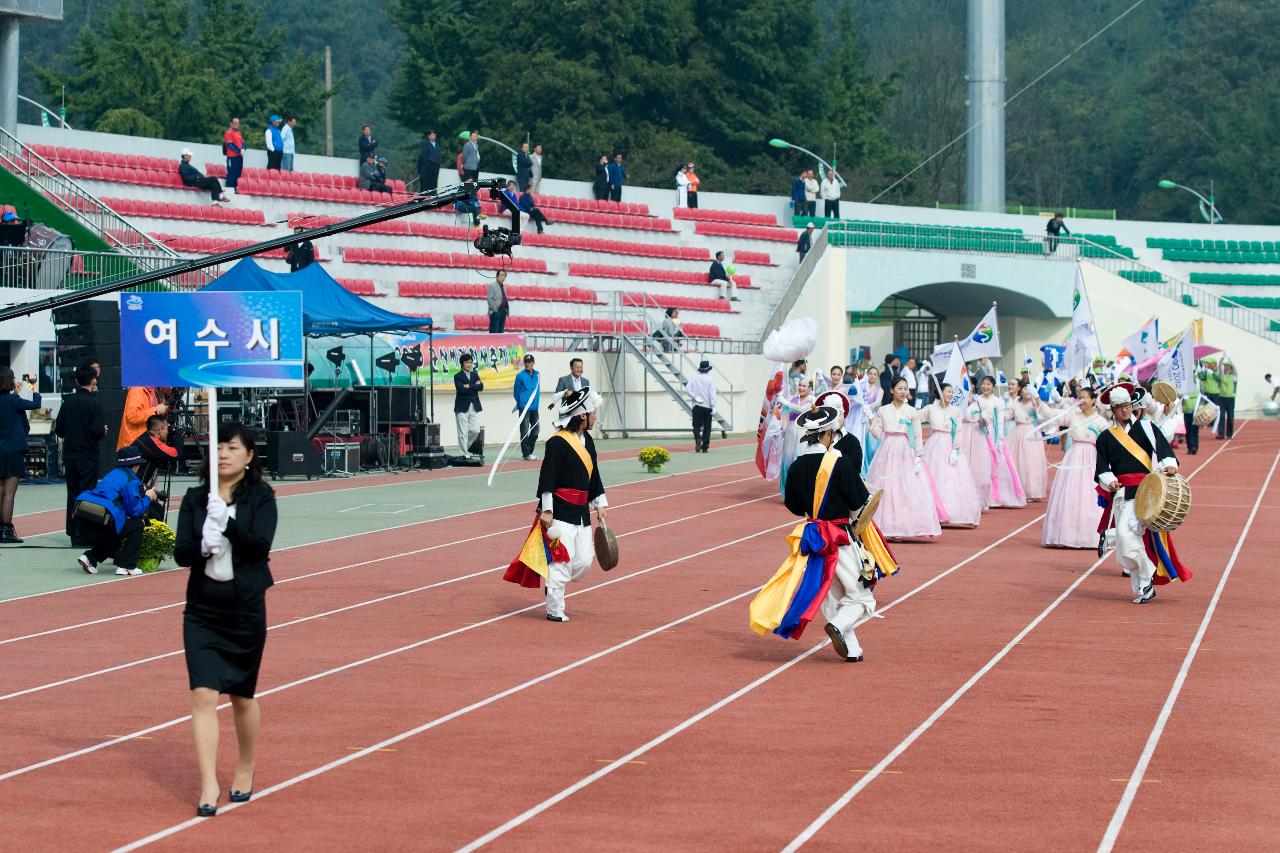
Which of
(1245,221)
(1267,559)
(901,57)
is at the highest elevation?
(901,57)

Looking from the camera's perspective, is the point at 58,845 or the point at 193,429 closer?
the point at 58,845

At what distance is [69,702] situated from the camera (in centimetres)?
1070

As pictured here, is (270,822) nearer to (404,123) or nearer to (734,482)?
(734,482)

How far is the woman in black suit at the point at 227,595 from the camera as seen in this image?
816cm

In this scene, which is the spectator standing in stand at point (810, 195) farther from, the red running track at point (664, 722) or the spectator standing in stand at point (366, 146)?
the red running track at point (664, 722)

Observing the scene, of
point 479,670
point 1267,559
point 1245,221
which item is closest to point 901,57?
point 1245,221

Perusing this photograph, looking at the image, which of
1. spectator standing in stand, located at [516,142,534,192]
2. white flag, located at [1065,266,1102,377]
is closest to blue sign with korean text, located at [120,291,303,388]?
white flag, located at [1065,266,1102,377]

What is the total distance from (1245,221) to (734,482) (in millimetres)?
56058

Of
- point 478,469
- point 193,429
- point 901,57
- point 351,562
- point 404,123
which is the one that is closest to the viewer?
point 351,562

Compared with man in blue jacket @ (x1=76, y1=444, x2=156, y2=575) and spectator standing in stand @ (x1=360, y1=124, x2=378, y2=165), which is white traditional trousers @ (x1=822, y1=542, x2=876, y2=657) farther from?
spectator standing in stand @ (x1=360, y1=124, x2=378, y2=165)

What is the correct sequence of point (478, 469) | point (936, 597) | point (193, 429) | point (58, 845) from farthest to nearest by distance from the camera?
point (478, 469) < point (193, 429) < point (936, 597) < point (58, 845)

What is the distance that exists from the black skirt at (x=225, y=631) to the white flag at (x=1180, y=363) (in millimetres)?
24871

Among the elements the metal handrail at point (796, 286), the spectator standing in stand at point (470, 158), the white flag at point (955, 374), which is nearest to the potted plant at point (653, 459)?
the white flag at point (955, 374)

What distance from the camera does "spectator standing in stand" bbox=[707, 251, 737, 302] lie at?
4641 centimetres
